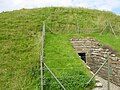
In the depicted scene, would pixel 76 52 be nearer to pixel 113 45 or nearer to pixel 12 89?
pixel 113 45

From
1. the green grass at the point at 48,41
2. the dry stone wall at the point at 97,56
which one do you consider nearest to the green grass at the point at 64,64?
the green grass at the point at 48,41

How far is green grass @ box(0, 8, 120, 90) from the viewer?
718 inches

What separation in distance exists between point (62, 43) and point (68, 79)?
7683 mm

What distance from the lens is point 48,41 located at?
24906 mm

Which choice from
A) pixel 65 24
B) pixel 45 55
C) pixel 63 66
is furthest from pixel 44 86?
pixel 65 24

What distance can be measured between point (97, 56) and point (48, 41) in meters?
4.38

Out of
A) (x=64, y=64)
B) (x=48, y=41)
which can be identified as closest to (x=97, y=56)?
(x=64, y=64)

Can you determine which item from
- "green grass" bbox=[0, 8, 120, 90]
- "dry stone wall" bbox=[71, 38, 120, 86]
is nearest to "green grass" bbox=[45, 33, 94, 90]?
"green grass" bbox=[0, 8, 120, 90]

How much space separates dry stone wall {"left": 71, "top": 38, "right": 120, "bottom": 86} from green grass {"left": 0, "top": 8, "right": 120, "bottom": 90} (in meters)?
0.72

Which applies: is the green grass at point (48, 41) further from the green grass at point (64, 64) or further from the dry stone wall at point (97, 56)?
the dry stone wall at point (97, 56)

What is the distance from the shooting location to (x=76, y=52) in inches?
902

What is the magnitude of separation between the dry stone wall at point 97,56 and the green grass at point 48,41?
717mm

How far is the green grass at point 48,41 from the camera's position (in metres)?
18.2

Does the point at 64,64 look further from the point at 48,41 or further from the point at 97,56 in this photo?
the point at 48,41
